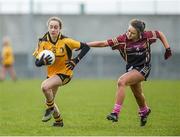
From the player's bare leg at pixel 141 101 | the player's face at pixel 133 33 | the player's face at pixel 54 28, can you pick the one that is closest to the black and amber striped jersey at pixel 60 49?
the player's face at pixel 54 28

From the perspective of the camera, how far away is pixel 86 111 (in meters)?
15.8

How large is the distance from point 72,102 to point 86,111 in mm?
3061

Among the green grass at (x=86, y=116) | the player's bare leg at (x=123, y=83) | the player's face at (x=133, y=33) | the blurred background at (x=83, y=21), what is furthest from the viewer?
the blurred background at (x=83, y=21)

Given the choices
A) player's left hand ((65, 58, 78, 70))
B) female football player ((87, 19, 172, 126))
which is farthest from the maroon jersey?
player's left hand ((65, 58, 78, 70))

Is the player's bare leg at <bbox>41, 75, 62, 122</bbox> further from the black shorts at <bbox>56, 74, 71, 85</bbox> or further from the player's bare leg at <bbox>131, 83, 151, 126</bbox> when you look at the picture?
the player's bare leg at <bbox>131, 83, 151, 126</bbox>

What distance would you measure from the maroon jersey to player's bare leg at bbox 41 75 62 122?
3.55 feet

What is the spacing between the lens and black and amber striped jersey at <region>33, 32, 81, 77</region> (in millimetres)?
12352

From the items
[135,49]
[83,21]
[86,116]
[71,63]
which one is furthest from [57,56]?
[83,21]

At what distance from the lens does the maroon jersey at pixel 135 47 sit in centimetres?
1233

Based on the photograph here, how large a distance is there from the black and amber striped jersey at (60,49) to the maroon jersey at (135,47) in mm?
661

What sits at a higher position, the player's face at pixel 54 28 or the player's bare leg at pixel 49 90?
the player's face at pixel 54 28

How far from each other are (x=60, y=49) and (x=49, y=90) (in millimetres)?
728

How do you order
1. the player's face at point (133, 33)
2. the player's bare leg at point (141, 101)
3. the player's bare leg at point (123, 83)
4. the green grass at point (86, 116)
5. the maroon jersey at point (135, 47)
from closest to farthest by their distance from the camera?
the green grass at point (86, 116) < the player's bare leg at point (123, 83) < the player's face at point (133, 33) < the maroon jersey at point (135, 47) < the player's bare leg at point (141, 101)

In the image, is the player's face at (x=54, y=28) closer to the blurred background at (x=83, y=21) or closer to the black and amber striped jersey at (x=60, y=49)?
the black and amber striped jersey at (x=60, y=49)
